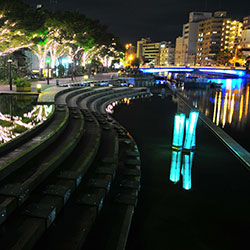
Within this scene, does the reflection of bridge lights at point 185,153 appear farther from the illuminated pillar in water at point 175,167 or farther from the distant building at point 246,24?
the distant building at point 246,24

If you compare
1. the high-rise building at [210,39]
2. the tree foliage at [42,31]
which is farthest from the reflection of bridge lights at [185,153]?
the high-rise building at [210,39]

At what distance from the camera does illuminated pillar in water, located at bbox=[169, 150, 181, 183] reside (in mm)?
10828

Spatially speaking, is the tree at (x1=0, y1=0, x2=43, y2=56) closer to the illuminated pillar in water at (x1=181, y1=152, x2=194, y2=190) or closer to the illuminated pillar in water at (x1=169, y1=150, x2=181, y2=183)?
the illuminated pillar in water at (x1=169, y1=150, x2=181, y2=183)

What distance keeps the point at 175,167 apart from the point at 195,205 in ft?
11.3

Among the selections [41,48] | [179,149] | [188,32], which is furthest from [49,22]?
[188,32]

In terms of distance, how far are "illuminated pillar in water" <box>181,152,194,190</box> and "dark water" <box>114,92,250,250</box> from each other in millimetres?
160

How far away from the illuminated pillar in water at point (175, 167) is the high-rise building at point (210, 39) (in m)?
142

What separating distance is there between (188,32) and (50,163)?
569ft

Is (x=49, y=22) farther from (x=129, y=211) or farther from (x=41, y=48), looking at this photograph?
(x=129, y=211)

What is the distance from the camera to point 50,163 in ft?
25.9

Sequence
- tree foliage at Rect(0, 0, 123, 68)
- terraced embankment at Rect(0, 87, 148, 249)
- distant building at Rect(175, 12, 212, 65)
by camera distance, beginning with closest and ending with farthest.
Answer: terraced embankment at Rect(0, 87, 148, 249)
tree foliage at Rect(0, 0, 123, 68)
distant building at Rect(175, 12, 212, 65)

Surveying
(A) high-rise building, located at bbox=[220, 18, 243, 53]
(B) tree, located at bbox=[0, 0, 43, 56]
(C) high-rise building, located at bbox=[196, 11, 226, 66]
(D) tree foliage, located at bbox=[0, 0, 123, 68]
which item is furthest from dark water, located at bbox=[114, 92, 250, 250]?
(A) high-rise building, located at bbox=[220, 18, 243, 53]

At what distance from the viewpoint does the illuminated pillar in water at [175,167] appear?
10828mm

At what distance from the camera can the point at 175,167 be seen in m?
12.0
